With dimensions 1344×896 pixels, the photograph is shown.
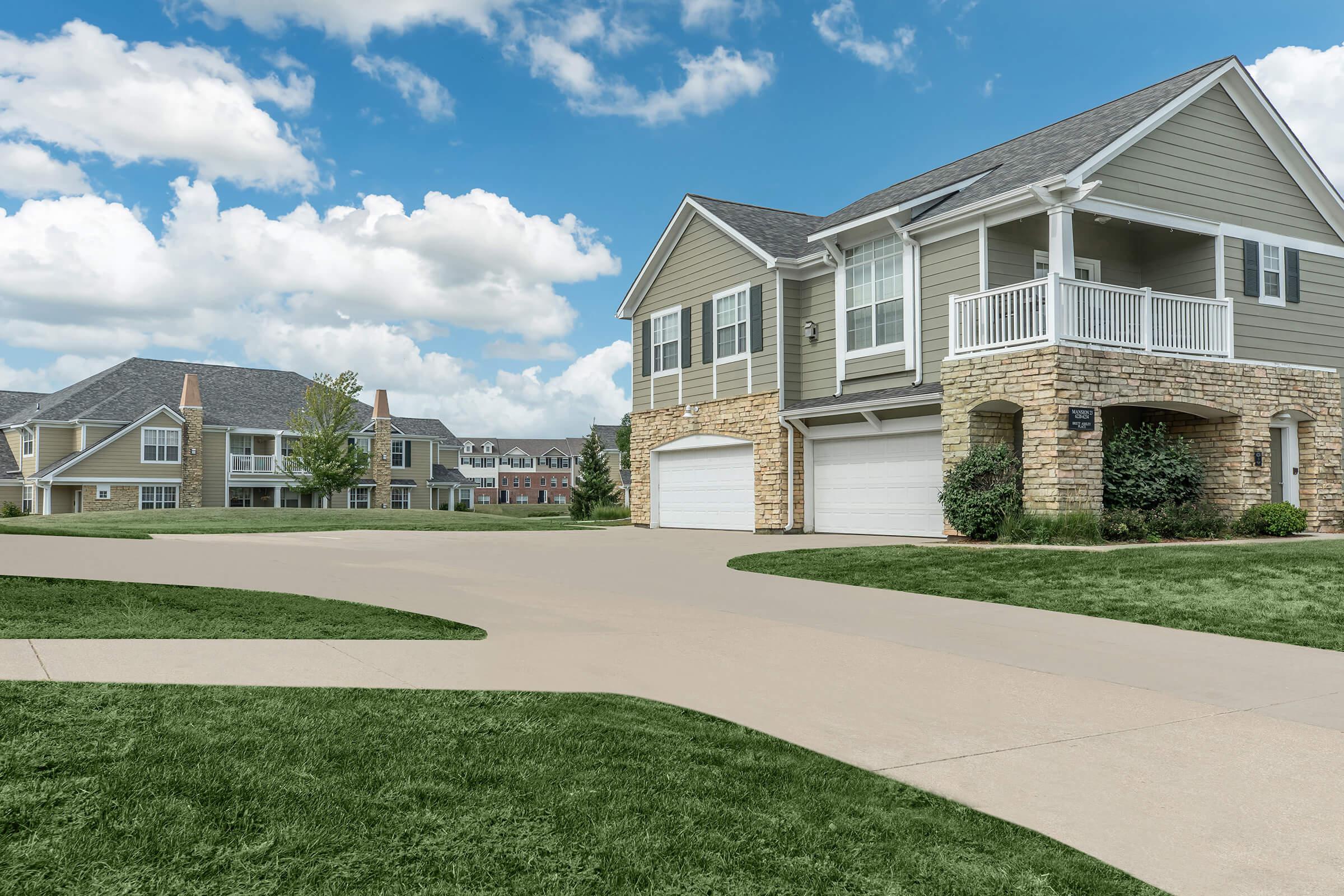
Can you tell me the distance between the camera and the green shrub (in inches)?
1300

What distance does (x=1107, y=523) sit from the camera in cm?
1454

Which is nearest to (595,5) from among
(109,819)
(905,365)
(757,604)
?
(905,365)

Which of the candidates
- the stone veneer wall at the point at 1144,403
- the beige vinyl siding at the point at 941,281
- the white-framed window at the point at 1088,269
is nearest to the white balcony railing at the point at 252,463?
the beige vinyl siding at the point at 941,281

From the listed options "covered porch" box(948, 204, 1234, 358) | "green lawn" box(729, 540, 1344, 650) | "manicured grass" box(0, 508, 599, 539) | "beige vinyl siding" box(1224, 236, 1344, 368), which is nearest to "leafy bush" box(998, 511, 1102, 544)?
"green lawn" box(729, 540, 1344, 650)

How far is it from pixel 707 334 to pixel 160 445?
33511mm

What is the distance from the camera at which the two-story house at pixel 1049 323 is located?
1535 cm

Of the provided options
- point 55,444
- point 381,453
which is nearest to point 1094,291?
point 381,453

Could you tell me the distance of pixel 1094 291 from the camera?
1547 cm

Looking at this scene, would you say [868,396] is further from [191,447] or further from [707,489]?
[191,447]

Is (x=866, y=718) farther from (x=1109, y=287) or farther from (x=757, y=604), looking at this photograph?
(x=1109, y=287)

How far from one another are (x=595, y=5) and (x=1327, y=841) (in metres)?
19.6

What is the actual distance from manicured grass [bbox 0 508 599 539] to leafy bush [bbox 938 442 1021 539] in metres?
11.4

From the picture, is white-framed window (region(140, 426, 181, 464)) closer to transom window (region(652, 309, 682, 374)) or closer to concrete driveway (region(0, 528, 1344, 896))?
transom window (region(652, 309, 682, 374))

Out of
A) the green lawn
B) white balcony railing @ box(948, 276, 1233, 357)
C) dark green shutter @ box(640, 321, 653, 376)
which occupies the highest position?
dark green shutter @ box(640, 321, 653, 376)
